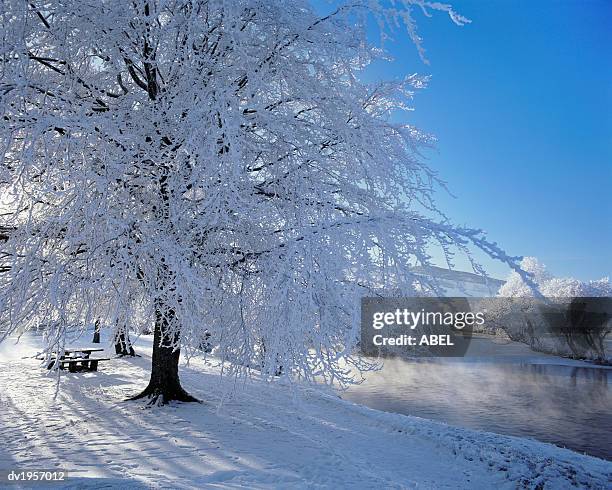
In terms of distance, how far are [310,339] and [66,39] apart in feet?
18.9

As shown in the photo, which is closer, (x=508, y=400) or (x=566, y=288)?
(x=508, y=400)

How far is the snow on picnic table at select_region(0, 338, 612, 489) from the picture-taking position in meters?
6.08

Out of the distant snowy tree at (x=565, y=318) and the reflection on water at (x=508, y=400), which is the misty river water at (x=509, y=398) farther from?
the distant snowy tree at (x=565, y=318)

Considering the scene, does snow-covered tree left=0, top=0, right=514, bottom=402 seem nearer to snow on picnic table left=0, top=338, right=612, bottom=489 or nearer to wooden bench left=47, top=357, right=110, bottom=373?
snow on picnic table left=0, top=338, right=612, bottom=489

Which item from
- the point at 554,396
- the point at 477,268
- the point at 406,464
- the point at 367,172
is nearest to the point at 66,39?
the point at 367,172

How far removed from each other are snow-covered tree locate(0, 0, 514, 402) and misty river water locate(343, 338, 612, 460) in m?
8.22

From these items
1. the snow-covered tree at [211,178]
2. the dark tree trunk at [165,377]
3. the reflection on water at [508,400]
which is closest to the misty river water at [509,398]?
the reflection on water at [508,400]

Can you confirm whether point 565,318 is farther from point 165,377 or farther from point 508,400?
point 165,377

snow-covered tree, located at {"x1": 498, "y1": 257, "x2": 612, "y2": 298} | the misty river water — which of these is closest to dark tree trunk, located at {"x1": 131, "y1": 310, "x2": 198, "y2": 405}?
the misty river water

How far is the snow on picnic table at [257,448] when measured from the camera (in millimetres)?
6078

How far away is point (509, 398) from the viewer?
58.4 ft

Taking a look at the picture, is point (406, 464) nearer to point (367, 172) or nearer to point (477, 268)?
point (477, 268)

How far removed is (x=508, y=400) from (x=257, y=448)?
13360mm

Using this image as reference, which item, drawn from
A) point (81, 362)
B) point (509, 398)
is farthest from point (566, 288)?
point (81, 362)
